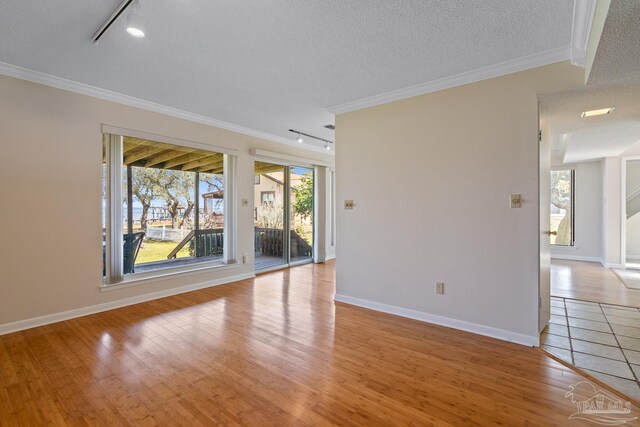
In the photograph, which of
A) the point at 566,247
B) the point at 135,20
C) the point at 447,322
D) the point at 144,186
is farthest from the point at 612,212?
the point at 144,186

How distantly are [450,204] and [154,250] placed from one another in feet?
13.3

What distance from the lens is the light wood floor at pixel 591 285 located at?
394 cm

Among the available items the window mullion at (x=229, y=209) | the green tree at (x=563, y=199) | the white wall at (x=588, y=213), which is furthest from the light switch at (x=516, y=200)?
the green tree at (x=563, y=199)

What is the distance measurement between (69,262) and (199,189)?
199cm

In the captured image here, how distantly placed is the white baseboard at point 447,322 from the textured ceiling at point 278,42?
2.50m

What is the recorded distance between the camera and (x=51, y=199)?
3158 millimetres

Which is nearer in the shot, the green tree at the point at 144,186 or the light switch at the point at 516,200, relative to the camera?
the light switch at the point at 516,200

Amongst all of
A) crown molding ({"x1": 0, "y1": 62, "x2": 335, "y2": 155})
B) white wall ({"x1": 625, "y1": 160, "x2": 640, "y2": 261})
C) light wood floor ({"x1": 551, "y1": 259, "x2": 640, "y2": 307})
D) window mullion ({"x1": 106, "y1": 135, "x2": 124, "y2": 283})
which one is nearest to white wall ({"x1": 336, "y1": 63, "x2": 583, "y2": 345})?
crown molding ({"x1": 0, "y1": 62, "x2": 335, "y2": 155})

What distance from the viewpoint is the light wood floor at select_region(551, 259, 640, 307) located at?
394 cm

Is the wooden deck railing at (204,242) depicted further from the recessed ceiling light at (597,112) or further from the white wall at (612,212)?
the white wall at (612,212)

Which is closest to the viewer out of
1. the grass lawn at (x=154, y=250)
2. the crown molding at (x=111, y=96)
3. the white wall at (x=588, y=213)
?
the crown molding at (x=111, y=96)

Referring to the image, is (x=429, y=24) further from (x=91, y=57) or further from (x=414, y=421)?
(x=91, y=57)

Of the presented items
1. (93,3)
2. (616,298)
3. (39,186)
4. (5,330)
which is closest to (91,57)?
(93,3)

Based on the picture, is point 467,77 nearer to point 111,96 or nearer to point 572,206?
point 111,96
